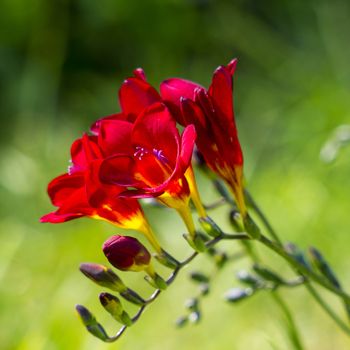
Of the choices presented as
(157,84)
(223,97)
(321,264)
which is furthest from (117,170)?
(157,84)

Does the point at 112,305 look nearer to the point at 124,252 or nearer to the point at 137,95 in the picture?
the point at 124,252

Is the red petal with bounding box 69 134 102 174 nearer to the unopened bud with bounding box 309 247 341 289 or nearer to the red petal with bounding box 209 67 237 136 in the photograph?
the red petal with bounding box 209 67 237 136

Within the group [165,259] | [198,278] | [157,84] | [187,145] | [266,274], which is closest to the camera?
[187,145]

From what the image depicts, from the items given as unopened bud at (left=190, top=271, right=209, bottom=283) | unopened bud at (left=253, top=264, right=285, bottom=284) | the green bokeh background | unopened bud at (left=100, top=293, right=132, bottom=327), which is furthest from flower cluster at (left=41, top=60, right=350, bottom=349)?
the green bokeh background

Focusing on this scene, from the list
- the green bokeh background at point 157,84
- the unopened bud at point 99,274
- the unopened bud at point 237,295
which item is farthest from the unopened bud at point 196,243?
the green bokeh background at point 157,84

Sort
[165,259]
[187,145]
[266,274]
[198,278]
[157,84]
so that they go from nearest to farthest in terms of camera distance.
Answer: [187,145], [165,259], [266,274], [198,278], [157,84]

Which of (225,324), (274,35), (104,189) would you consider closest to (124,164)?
(104,189)

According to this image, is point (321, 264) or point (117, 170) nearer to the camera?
point (117, 170)
